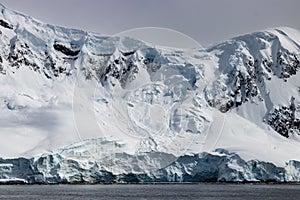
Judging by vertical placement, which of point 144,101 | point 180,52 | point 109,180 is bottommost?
point 109,180

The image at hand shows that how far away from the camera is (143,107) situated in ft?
522

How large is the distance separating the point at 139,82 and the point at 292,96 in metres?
40.0

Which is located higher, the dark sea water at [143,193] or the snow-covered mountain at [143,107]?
the snow-covered mountain at [143,107]

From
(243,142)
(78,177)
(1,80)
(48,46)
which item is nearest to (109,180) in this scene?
(78,177)

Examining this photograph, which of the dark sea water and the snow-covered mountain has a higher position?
the snow-covered mountain

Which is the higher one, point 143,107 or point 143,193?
point 143,107

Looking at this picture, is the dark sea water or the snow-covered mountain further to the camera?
the snow-covered mountain

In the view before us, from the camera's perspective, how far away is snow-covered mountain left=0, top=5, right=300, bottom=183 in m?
128

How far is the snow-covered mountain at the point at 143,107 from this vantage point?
420ft

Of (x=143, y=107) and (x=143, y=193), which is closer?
(x=143, y=193)

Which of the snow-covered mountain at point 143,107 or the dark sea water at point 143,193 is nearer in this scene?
the dark sea water at point 143,193

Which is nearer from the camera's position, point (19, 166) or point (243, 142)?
point (19, 166)

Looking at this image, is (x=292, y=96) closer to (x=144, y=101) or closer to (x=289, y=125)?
(x=289, y=125)

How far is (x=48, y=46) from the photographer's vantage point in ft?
583
